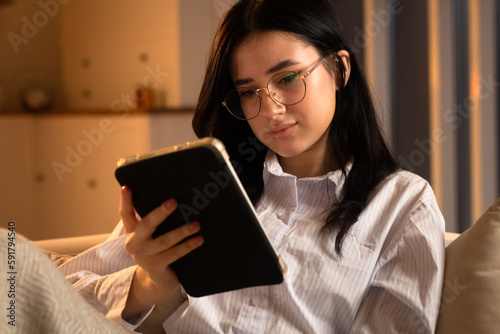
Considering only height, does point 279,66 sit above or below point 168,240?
above

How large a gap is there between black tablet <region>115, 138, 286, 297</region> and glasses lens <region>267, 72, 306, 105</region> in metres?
0.35

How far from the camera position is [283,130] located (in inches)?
51.6

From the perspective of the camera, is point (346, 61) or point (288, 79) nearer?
point (288, 79)

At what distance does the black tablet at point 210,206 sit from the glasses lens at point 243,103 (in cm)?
34

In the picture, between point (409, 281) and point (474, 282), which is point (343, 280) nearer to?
point (409, 281)

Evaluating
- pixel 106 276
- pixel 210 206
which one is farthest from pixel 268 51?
pixel 106 276

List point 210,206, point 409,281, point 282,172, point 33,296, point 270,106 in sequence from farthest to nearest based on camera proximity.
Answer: point 282,172 → point 270,106 → point 409,281 → point 210,206 → point 33,296

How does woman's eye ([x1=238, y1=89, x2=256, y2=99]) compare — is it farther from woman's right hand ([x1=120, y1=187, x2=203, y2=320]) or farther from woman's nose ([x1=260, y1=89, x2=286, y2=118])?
woman's right hand ([x1=120, y1=187, x2=203, y2=320])

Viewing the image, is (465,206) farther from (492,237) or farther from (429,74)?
(492,237)

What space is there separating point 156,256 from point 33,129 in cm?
319

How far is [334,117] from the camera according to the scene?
1432mm

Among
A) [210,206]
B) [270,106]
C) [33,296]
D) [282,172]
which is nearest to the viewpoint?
[33,296]

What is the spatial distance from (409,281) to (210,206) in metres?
0.38

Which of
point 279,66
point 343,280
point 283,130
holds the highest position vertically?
point 279,66
